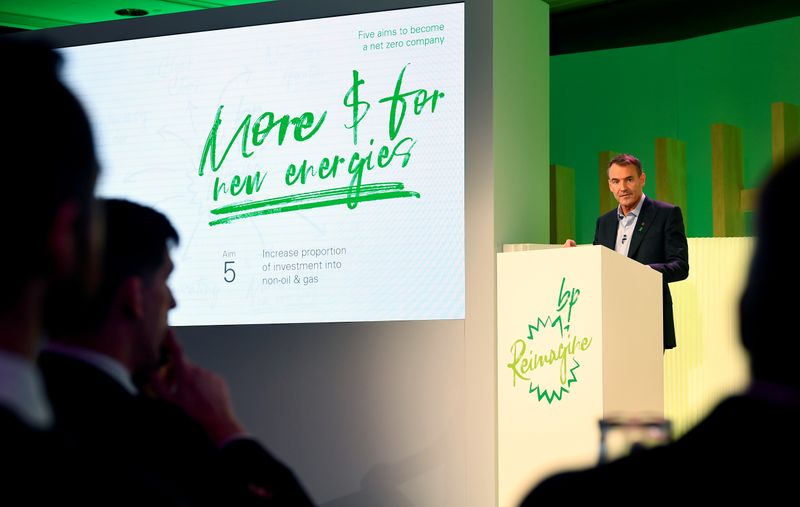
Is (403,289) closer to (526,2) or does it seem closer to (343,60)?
(343,60)

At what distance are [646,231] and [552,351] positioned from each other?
0.82m

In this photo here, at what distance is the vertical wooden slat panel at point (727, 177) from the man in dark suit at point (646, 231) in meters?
1.83

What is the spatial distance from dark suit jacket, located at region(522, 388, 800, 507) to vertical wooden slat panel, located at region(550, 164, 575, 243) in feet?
21.0

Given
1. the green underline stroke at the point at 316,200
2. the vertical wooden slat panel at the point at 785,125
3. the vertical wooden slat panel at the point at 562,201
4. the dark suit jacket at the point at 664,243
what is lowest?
the dark suit jacket at the point at 664,243

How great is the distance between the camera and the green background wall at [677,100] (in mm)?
6859

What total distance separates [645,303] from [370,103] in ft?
5.00

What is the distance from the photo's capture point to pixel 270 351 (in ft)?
17.0

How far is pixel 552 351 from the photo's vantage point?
4395 millimetres

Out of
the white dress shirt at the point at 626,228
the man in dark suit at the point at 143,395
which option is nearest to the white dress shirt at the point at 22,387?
the man in dark suit at the point at 143,395

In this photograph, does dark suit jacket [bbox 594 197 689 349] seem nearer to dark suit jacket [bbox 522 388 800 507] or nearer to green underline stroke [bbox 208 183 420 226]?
green underline stroke [bbox 208 183 420 226]

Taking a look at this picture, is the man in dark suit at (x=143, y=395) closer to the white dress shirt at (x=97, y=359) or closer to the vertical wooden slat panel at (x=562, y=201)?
the white dress shirt at (x=97, y=359)

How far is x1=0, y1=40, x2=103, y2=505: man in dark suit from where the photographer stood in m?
0.75

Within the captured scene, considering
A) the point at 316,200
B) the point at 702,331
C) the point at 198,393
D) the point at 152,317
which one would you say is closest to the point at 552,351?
the point at 316,200

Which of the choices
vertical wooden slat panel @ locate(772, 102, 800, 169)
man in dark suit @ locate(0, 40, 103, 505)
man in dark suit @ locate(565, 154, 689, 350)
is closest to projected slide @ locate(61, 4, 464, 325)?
man in dark suit @ locate(565, 154, 689, 350)
